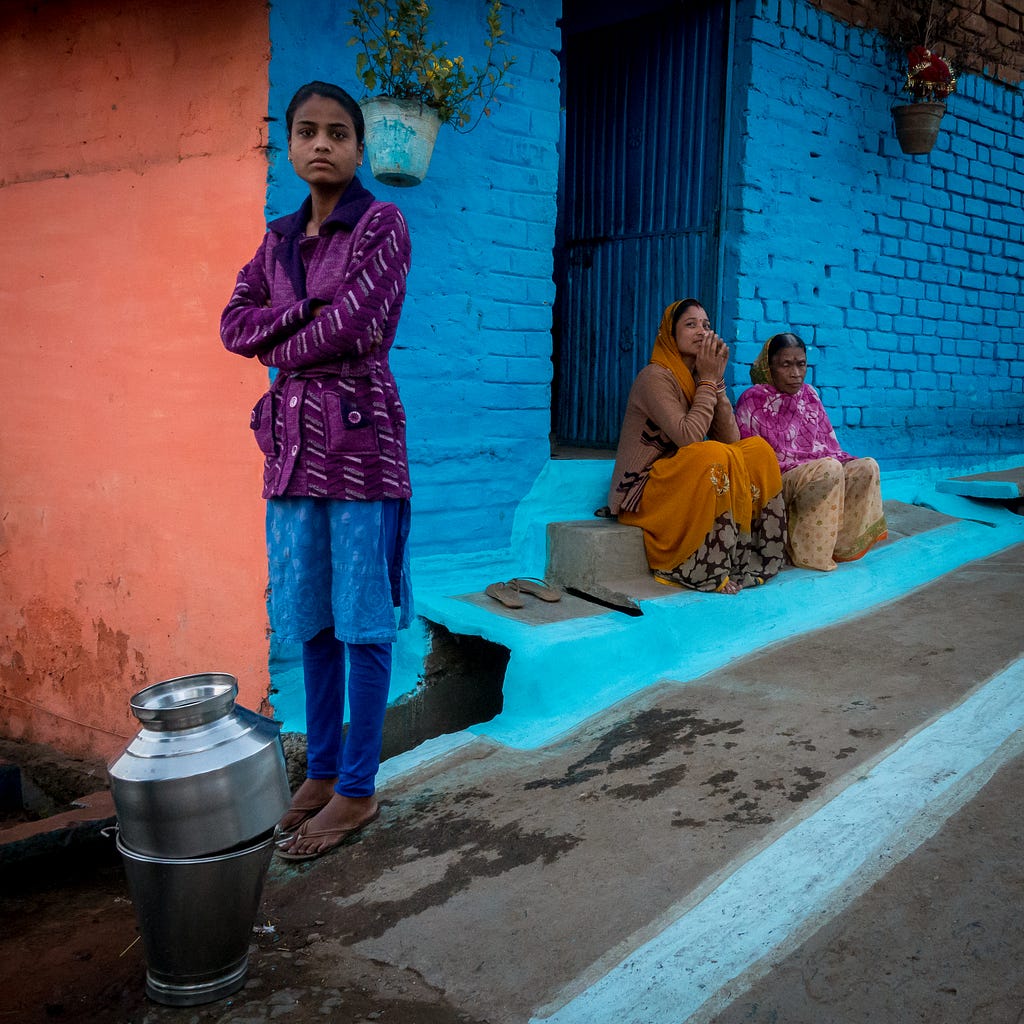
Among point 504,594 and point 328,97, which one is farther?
point 504,594

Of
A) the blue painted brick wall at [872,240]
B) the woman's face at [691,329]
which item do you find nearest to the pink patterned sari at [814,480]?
the blue painted brick wall at [872,240]

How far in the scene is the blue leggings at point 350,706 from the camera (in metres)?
2.58

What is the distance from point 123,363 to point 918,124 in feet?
15.1

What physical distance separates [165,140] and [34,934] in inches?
104

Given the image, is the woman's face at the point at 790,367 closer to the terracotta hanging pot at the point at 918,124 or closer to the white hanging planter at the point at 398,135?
the terracotta hanging pot at the point at 918,124

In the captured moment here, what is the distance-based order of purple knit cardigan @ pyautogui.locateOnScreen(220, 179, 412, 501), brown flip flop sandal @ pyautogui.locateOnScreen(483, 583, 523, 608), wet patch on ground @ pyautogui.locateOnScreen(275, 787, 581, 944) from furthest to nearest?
brown flip flop sandal @ pyautogui.locateOnScreen(483, 583, 523, 608) → purple knit cardigan @ pyautogui.locateOnScreen(220, 179, 412, 501) → wet patch on ground @ pyautogui.locateOnScreen(275, 787, 581, 944)

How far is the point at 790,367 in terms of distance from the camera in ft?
15.4

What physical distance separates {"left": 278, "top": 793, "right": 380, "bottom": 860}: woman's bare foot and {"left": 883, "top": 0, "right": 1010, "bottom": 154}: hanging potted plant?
5.04 meters

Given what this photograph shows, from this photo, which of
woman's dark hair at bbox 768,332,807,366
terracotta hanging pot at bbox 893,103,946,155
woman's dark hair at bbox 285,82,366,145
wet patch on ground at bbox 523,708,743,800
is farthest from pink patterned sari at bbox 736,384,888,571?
woman's dark hair at bbox 285,82,366,145

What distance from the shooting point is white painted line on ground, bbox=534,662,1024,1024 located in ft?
6.03

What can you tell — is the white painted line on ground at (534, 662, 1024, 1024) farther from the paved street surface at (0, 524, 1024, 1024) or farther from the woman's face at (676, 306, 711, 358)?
the woman's face at (676, 306, 711, 358)

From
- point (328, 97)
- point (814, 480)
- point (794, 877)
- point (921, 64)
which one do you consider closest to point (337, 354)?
point (328, 97)

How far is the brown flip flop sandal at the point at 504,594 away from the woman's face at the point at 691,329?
132 centimetres

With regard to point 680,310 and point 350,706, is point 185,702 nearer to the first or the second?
point 350,706
